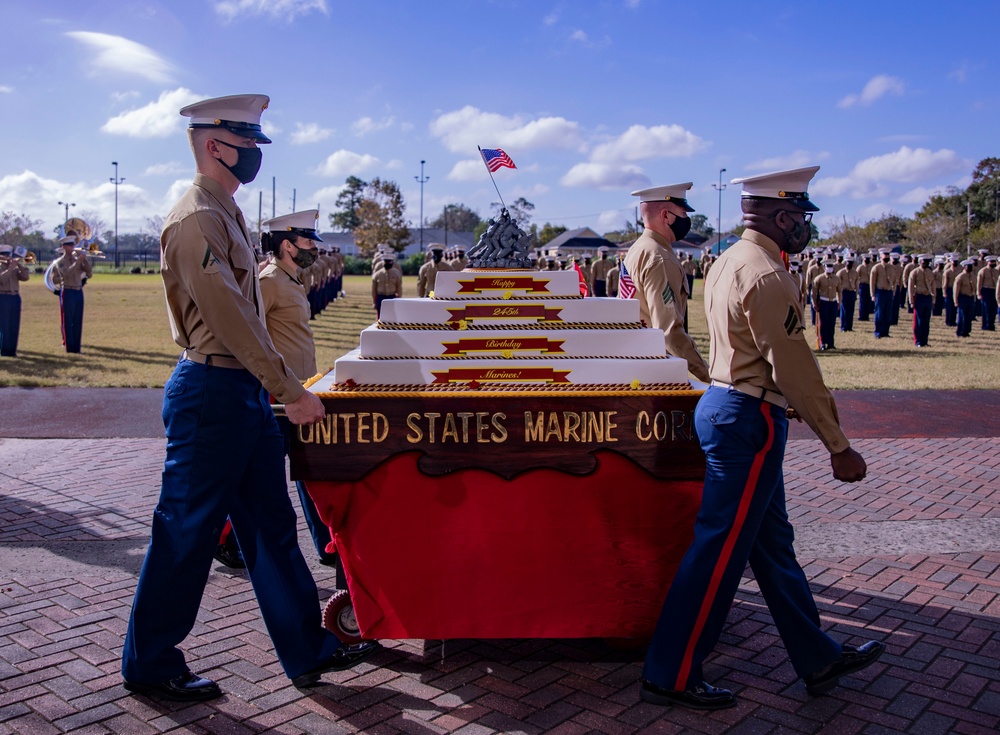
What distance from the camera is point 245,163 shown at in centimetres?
359

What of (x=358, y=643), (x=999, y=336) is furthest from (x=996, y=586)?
(x=999, y=336)

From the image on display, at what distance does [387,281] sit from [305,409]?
20758mm

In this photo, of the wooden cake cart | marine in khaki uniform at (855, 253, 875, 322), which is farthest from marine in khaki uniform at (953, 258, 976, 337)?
the wooden cake cart

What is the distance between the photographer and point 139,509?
20.4 feet

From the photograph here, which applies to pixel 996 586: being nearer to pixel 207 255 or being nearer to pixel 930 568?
pixel 930 568

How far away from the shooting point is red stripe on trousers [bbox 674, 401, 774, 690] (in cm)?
332

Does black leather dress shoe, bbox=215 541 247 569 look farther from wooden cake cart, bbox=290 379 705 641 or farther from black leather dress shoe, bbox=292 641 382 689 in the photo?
wooden cake cart, bbox=290 379 705 641

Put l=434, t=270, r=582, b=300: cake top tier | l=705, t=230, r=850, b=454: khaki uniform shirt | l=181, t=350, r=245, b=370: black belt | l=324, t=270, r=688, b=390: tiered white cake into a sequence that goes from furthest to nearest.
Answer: l=434, t=270, r=582, b=300: cake top tier, l=324, t=270, r=688, b=390: tiered white cake, l=181, t=350, r=245, b=370: black belt, l=705, t=230, r=850, b=454: khaki uniform shirt

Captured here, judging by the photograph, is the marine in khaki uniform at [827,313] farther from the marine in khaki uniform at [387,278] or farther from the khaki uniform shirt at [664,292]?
the khaki uniform shirt at [664,292]

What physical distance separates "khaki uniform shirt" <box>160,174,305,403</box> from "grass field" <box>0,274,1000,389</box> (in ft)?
30.5

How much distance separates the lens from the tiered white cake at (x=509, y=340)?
375 cm

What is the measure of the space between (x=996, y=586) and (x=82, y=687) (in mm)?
4343

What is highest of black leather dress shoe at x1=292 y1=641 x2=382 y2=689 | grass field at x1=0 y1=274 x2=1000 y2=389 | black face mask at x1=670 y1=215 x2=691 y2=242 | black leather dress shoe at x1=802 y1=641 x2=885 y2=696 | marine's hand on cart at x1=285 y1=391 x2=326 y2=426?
black face mask at x1=670 y1=215 x2=691 y2=242

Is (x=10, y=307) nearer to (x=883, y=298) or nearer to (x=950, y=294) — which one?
(x=883, y=298)
